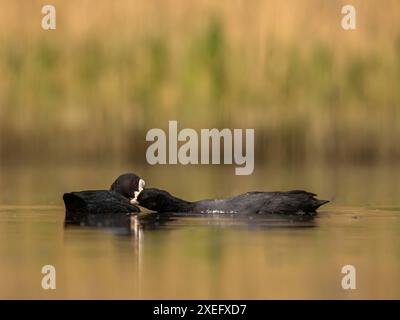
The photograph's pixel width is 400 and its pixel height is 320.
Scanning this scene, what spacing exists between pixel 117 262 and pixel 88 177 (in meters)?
20.7

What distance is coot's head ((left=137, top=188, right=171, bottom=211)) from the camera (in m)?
23.7

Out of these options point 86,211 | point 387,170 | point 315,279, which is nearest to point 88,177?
point 387,170

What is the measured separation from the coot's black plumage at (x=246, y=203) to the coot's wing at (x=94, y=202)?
2.49 feet

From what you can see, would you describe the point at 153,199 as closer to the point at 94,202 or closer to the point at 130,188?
the point at 130,188

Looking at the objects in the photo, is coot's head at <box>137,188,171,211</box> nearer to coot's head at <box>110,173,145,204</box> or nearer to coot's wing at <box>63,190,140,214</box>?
coot's head at <box>110,173,145,204</box>

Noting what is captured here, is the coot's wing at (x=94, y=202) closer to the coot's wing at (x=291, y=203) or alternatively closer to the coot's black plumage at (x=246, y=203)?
the coot's black plumage at (x=246, y=203)

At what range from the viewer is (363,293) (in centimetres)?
1527

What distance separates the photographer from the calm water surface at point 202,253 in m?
15.5

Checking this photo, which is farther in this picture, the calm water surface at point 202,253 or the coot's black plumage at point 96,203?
the coot's black plumage at point 96,203

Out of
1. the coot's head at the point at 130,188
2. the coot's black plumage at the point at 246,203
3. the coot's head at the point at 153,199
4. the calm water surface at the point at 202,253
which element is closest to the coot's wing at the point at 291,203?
the coot's black plumage at the point at 246,203

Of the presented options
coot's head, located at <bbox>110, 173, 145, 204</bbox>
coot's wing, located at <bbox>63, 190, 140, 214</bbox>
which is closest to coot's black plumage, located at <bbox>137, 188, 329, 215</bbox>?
coot's head, located at <bbox>110, 173, 145, 204</bbox>

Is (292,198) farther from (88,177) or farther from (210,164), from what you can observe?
(210,164)

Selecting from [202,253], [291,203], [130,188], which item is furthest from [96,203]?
[202,253]

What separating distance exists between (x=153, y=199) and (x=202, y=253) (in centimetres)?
546
